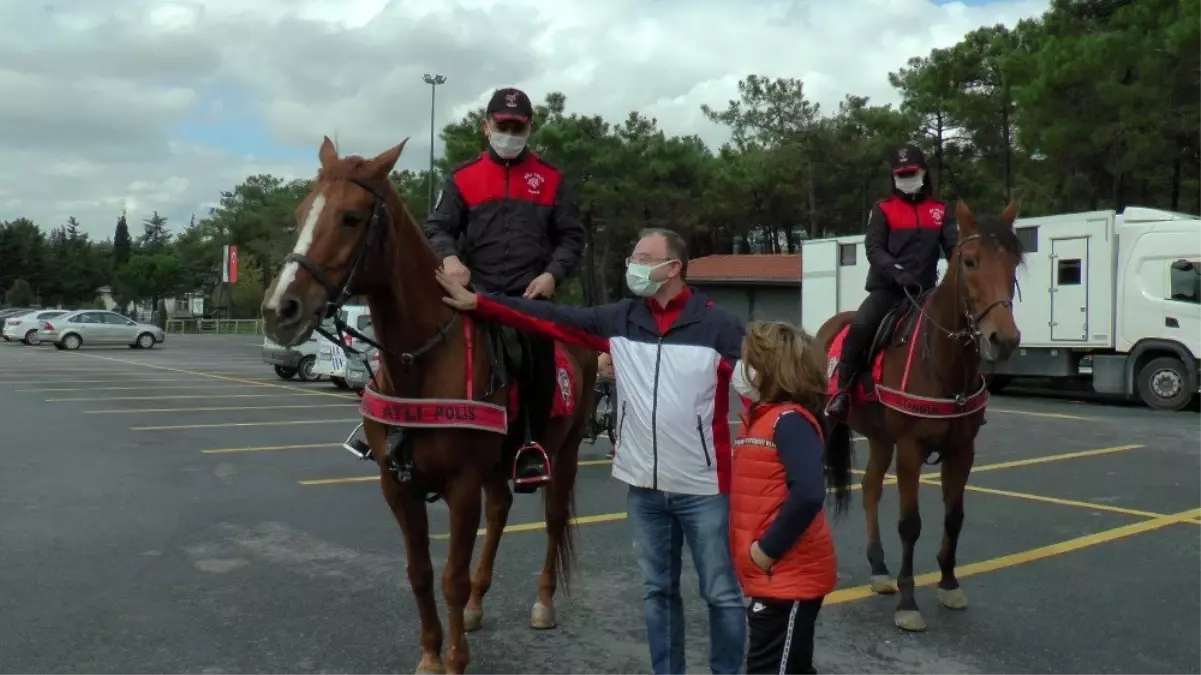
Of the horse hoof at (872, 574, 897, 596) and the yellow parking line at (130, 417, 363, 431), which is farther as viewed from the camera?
the yellow parking line at (130, 417, 363, 431)

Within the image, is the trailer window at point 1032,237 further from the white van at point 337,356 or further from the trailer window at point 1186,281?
the white van at point 337,356

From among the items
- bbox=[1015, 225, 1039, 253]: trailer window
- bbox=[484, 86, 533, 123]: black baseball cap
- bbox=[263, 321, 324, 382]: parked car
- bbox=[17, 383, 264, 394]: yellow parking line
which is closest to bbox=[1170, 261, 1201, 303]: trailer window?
bbox=[1015, 225, 1039, 253]: trailer window

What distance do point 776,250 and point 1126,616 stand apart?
48.4m

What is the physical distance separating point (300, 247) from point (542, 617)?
2.50m

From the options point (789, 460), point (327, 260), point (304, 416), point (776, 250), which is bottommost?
point (304, 416)

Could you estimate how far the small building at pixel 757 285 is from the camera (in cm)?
3966

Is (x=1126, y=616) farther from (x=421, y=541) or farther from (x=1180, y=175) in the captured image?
(x=1180, y=175)

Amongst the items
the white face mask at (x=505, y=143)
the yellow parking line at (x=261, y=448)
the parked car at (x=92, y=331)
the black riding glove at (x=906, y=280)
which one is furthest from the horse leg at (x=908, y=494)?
the parked car at (x=92, y=331)

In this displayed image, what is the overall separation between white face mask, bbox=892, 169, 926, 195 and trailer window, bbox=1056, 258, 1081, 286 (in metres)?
13.2

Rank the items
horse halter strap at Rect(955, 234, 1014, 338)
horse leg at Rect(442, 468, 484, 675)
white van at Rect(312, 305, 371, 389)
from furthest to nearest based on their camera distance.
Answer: white van at Rect(312, 305, 371, 389) → horse halter strap at Rect(955, 234, 1014, 338) → horse leg at Rect(442, 468, 484, 675)

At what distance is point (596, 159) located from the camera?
3862 cm

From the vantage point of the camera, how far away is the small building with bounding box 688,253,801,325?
3966cm

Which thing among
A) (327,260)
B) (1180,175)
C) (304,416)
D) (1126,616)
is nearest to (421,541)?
(327,260)

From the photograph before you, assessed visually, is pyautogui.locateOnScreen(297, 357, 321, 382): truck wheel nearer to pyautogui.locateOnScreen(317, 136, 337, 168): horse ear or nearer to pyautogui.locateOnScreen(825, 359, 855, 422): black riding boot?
pyautogui.locateOnScreen(825, 359, 855, 422): black riding boot
